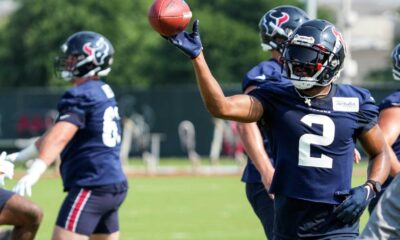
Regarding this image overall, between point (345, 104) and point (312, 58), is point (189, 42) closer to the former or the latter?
→ point (312, 58)

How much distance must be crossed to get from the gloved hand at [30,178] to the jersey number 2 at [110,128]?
0.59 meters

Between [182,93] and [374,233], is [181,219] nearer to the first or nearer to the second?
[374,233]

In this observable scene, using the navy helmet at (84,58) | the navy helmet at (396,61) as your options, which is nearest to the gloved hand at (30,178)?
the navy helmet at (84,58)

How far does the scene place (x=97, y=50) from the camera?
802 cm

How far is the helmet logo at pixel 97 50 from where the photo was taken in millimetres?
7969

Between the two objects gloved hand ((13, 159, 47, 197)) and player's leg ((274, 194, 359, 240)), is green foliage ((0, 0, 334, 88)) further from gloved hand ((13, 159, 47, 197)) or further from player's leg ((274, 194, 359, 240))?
player's leg ((274, 194, 359, 240))

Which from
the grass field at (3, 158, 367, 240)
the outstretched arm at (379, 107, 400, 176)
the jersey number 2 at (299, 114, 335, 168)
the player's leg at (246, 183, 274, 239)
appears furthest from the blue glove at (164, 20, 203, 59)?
the grass field at (3, 158, 367, 240)

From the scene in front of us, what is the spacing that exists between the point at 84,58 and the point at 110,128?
685 millimetres

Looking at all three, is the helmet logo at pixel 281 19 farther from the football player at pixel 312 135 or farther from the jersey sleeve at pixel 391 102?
the football player at pixel 312 135

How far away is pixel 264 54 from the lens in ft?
144

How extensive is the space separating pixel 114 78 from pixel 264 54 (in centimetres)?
659

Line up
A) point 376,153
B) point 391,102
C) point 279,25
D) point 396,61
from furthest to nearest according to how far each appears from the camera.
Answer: point 396,61
point 279,25
point 391,102
point 376,153

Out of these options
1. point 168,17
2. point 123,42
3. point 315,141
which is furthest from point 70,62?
point 123,42

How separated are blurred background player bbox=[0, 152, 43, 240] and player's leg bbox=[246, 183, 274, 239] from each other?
A: 1.53 metres
